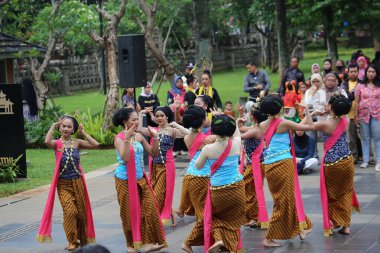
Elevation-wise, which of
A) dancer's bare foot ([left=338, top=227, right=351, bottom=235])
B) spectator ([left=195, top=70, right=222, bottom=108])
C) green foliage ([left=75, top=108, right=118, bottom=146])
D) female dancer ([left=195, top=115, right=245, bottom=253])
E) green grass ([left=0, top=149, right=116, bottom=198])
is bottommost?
green grass ([left=0, top=149, right=116, bottom=198])

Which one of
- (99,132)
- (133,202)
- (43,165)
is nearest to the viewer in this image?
(133,202)

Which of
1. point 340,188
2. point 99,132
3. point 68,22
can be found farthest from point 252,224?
point 68,22

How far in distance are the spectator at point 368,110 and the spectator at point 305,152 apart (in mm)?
959

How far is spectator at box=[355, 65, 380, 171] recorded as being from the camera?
51.3ft

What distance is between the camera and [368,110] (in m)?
15.8

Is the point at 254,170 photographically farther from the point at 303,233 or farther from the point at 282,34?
the point at 282,34

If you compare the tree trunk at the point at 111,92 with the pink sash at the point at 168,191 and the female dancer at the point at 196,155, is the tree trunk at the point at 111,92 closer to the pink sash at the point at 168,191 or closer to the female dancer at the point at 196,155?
the pink sash at the point at 168,191

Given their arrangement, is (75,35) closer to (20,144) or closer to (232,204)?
(20,144)

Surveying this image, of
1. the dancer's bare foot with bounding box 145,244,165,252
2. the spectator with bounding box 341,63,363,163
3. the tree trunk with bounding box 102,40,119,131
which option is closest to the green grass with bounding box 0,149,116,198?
the tree trunk with bounding box 102,40,119,131

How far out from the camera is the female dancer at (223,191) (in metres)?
8.99

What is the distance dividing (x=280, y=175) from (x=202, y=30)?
1660cm

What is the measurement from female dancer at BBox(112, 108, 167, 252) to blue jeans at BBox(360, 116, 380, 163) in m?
7.10

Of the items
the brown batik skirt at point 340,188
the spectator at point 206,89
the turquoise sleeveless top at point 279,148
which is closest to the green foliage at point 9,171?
the spectator at point 206,89

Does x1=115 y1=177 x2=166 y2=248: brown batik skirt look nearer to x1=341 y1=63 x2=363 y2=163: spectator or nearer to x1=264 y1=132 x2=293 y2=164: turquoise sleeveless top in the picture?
x1=264 y1=132 x2=293 y2=164: turquoise sleeveless top
